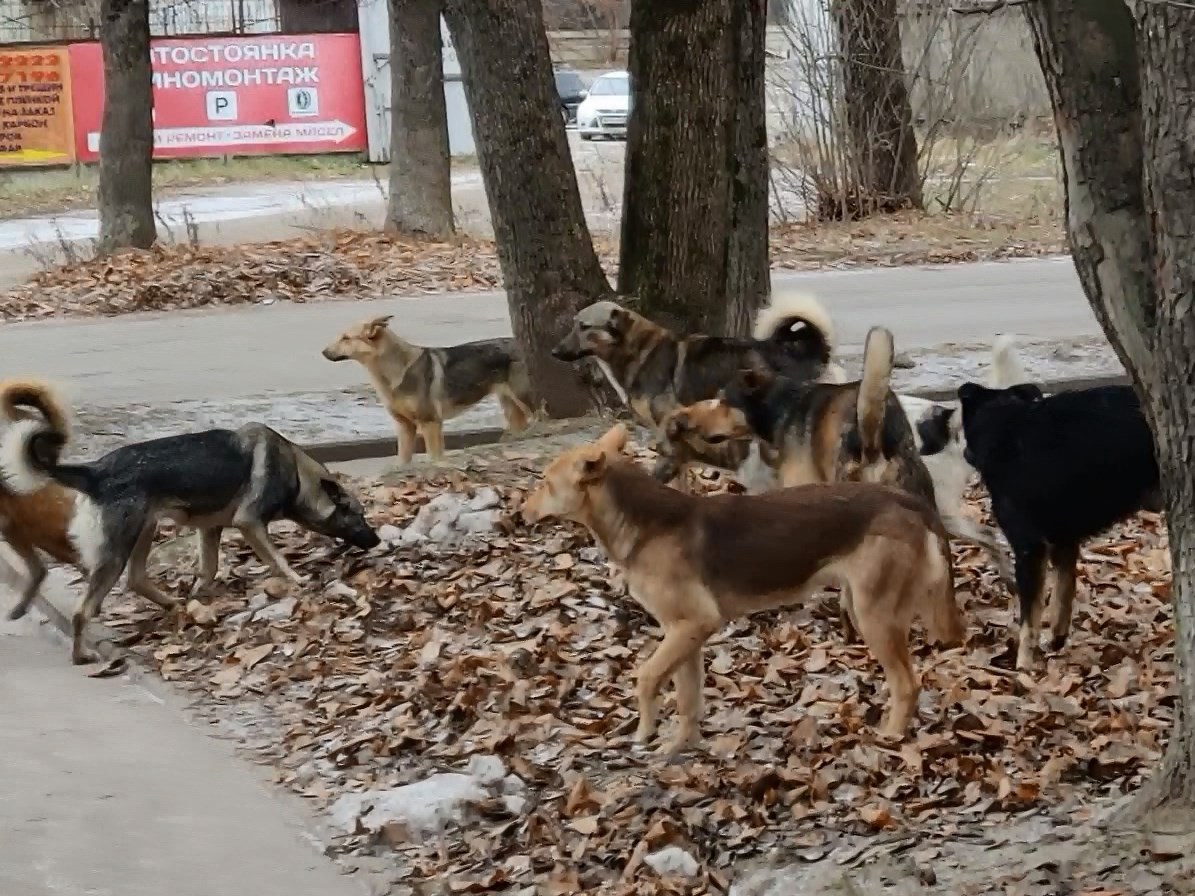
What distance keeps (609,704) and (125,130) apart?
17.0 m

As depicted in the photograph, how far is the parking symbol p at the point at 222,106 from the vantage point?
37.7m

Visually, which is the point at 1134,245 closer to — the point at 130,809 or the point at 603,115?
the point at 130,809

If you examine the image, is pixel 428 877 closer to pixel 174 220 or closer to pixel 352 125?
pixel 174 220

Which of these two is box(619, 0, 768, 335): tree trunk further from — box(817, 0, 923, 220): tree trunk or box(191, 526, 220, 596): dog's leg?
box(817, 0, 923, 220): tree trunk

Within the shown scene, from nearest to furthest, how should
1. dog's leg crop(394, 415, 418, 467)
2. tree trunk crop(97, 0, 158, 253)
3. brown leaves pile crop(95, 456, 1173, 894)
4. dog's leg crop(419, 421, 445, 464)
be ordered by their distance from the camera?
brown leaves pile crop(95, 456, 1173, 894), dog's leg crop(419, 421, 445, 464), dog's leg crop(394, 415, 418, 467), tree trunk crop(97, 0, 158, 253)

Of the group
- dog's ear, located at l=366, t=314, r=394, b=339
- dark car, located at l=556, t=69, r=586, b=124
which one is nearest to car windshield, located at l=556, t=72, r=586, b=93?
dark car, located at l=556, t=69, r=586, b=124

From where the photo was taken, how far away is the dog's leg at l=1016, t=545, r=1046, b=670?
6.86 m

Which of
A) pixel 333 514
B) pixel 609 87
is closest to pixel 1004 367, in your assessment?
pixel 333 514

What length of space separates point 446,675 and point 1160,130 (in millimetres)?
3959

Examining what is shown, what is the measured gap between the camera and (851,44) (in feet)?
77.2

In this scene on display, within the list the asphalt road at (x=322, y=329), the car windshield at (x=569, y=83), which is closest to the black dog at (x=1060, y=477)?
the asphalt road at (x=322, y=329)

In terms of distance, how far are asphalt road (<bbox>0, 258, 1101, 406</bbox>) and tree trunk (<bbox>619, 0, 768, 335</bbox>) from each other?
4.31 m

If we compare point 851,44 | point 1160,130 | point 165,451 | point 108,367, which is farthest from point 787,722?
point 851,44

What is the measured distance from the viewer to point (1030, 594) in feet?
22.6
